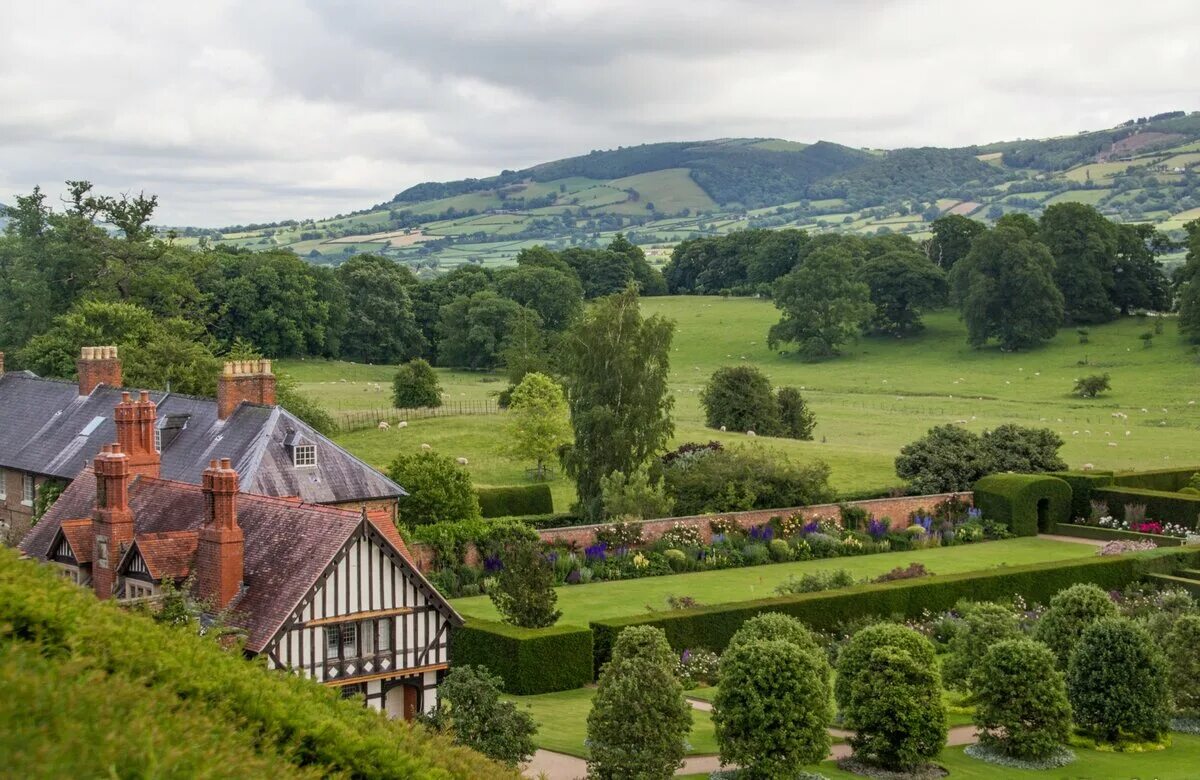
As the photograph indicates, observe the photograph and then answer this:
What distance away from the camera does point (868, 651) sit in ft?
74.7

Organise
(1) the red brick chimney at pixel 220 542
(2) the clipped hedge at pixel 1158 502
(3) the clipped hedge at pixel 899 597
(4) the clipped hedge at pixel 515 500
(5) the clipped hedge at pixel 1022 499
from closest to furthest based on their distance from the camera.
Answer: (1) the red brick chimney at pixel 220 542, (3) the clipped hedge at pixel 899 597, (2) the clipped hedge at pixel 1158 502, (4) the clipped hedge at pixel 515 500, (5) the clipped hedge at pixel 1022 499

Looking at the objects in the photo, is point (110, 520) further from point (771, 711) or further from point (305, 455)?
point (771, 711)

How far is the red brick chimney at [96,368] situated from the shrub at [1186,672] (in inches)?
1190

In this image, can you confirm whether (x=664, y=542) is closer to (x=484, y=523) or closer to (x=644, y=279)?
(x=484, y=523)

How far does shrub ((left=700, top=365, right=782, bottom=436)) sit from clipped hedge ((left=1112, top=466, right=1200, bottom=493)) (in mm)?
16321

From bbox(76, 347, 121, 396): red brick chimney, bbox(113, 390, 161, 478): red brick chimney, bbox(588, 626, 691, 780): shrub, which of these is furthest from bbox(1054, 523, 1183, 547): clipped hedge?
bbox(76, 347, 121, 396): red brick chimney

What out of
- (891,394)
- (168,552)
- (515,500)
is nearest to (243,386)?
(515,500)

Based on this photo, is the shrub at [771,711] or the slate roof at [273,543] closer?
the shrub at [771,711]

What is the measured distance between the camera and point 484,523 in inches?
1469

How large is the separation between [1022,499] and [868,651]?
24.9 metres

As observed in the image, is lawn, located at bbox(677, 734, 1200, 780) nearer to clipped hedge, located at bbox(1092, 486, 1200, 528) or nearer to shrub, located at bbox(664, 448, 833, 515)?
shrub, located at bbox(664, 448, 833, 515)

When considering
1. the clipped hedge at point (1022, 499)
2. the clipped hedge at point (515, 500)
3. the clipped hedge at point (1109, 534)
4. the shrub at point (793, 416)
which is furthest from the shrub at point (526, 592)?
the shrub at point (793, 416)

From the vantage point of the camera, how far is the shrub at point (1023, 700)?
893 inches

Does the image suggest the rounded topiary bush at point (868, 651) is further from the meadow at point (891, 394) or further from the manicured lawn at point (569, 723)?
the meadow at point (891, 394)
